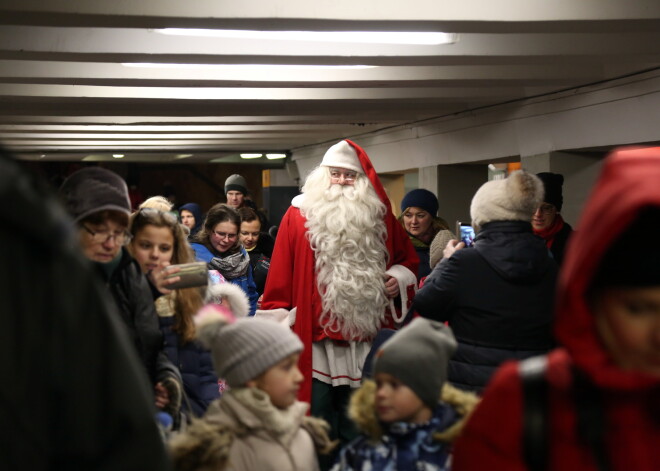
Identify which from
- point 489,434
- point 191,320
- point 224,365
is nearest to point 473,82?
point 191,320

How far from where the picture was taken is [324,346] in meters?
5.24

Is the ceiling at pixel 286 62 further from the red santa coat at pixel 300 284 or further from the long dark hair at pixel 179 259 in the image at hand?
the long dark hair at pixel 179 259

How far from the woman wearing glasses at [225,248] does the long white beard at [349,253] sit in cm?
113

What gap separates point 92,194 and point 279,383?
0.91 metres

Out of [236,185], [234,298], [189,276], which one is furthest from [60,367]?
[236,185]

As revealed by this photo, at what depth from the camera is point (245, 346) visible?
9.02 feet

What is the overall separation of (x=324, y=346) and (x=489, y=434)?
11.6 ft

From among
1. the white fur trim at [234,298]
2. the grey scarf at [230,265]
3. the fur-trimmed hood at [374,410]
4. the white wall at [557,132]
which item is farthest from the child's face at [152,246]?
the white wall at [557,132]

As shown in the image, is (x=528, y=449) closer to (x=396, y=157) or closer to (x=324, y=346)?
(x=324, y=346)

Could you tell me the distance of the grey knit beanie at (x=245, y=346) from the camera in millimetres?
2729

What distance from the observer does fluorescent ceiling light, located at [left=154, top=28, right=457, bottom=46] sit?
6168 mm

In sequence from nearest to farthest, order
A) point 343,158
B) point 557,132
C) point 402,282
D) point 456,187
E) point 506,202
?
point 506,202 → point 402,282 → point 343,158 → point 557,132 → point 456,187

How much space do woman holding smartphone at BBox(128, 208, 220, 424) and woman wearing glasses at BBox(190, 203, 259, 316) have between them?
8.29ft

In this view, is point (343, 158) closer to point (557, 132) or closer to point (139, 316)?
point (139, 316)
